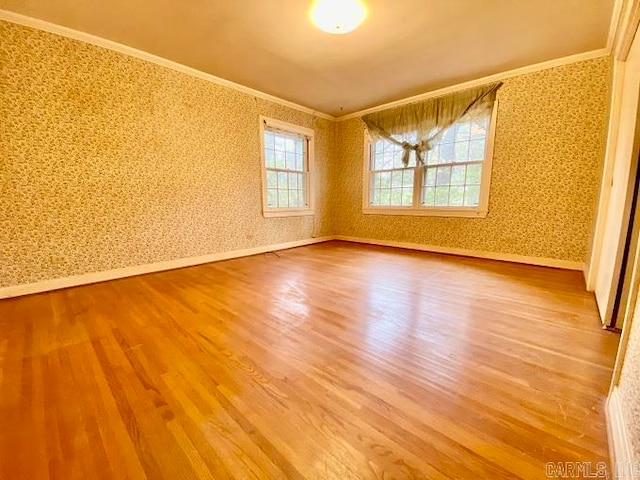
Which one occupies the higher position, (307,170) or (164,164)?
(307,170)

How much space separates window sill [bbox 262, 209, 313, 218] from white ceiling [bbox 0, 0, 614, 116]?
6.46 feet

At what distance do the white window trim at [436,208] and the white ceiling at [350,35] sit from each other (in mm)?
943

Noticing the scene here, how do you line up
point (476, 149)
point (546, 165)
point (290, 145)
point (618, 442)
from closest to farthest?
point (618, 442)
point (546, 165)
point (476, 149)
point (290, 145)

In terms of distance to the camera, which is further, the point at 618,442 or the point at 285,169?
the point at 285,169

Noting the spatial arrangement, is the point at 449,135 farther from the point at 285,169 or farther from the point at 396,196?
the point at 285,169

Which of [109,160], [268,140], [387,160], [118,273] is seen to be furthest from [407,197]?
[118,273]

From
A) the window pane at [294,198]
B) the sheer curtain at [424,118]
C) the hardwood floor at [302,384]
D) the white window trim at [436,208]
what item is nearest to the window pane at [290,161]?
the window pane at [294,198]

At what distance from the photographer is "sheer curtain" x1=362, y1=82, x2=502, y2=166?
3.66 m

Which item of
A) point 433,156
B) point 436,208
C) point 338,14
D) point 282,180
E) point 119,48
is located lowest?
point 436,208

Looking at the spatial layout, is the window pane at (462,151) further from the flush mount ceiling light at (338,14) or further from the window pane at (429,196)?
the flush mount ceiling light at (338,14)

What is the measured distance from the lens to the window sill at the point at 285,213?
14.7 ft

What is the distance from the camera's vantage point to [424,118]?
4141 millimetres

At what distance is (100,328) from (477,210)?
445 centimetres

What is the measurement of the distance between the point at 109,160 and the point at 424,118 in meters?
4.27
